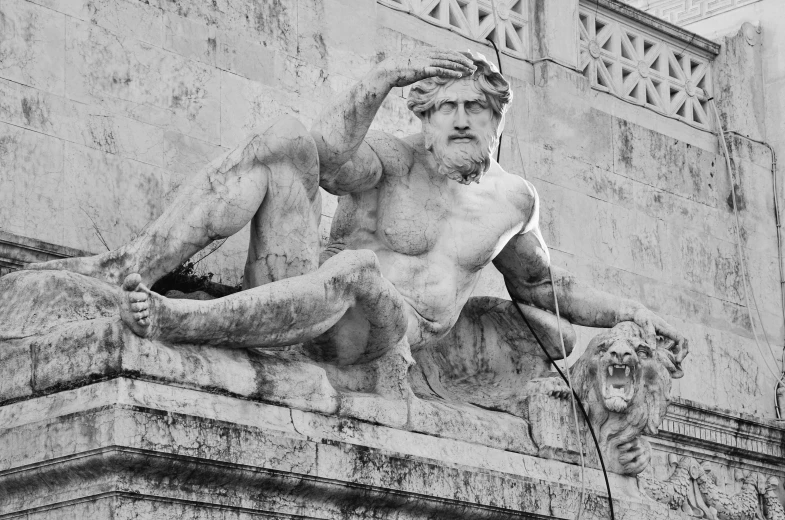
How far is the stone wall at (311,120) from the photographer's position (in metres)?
9.47

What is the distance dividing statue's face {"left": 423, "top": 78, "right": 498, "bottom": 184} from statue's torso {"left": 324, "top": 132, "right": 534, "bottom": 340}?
208 mm

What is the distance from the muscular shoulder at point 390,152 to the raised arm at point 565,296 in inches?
33.6

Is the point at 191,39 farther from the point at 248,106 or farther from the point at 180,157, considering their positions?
the point at 180,157

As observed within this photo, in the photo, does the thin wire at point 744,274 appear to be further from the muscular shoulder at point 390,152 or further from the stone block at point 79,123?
the stone block at point 79,123

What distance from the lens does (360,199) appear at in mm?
9352

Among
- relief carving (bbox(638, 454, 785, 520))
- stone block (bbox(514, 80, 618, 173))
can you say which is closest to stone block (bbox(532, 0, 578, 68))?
stone block (bbox(514, 80, 618, 173))

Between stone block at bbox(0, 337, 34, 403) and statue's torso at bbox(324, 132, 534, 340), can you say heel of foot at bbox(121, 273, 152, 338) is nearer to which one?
stone block at bbox(0, 337, 34, 403)

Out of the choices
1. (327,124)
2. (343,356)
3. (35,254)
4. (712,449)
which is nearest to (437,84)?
(327,124)

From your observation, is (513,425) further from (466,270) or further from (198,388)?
(198,388)

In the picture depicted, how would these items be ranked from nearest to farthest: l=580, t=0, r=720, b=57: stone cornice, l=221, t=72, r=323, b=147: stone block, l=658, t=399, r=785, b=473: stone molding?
l=221, t=72, r=323, b=147: stone block, l=658, t=399, r=785, b=473: stone molding, l=580, t=0, r=720, b=57: stone cornice

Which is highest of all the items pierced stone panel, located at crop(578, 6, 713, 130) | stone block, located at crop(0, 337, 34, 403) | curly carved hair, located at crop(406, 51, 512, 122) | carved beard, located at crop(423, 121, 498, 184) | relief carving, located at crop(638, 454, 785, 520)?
pierced stone panel, located at crop(578, 6, 713, 130)

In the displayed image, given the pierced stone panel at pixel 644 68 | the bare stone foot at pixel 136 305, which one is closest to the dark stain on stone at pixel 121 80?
the bare stone foot at pixel 136 305

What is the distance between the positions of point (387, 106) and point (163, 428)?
13.7 ft

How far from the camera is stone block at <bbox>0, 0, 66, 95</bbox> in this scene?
9.36 meters
